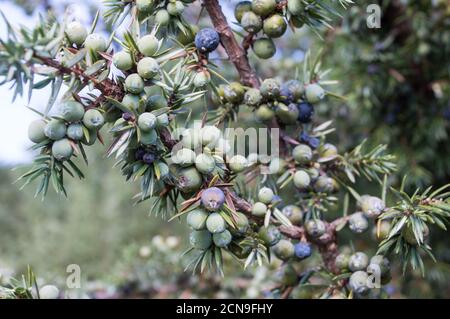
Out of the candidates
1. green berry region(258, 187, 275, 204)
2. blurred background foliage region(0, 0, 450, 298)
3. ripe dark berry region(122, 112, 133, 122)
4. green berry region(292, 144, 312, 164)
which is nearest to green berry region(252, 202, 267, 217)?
green berry region(258, 187, 275, 204)

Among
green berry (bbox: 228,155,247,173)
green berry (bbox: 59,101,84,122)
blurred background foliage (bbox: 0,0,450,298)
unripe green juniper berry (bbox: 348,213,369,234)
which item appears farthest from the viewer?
blurred background foliage (bbox: 0,0,450,298)

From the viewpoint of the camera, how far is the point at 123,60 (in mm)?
596

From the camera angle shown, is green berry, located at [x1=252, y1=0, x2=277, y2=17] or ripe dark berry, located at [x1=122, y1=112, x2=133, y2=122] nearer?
ripe dark berry, located at [x1=122, y1=112, x2=133, y2=122]

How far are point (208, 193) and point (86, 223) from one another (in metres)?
2.94

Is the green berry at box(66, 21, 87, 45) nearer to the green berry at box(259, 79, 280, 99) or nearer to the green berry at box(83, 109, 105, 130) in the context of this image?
the green berry at box(83, 109, 105, 130)

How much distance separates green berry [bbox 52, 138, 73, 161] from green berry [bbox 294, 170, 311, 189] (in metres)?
0.33

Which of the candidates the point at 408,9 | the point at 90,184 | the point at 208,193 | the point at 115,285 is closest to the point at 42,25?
the point at 208,193

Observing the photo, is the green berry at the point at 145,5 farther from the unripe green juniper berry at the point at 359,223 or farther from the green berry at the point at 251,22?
the unripe green juniper berry at the point at 359,223

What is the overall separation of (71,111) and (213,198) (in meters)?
0.19

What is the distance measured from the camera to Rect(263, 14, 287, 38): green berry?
710 mm

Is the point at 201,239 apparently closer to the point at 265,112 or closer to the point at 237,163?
the point at 237,163

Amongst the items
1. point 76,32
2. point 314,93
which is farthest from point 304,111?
point 76,32

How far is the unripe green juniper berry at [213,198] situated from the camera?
1.97ft
